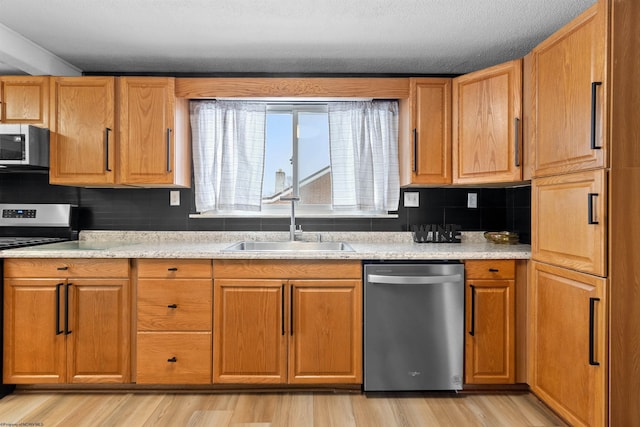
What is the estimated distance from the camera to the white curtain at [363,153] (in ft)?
9.49

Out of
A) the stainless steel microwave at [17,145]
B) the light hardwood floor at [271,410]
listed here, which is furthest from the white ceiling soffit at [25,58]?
the light hardwood floor at [271,410]

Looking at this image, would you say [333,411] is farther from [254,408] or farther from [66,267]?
[66,267]

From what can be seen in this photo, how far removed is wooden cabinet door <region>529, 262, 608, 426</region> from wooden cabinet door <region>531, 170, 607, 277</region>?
6 cm

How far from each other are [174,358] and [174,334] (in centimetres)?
14

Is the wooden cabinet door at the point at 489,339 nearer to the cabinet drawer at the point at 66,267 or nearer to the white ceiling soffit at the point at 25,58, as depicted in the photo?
the cabinet drawer at the point at 66,267

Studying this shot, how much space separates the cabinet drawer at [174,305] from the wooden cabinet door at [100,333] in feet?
0.37

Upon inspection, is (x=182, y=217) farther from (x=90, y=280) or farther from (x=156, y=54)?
(x=156, y=54)

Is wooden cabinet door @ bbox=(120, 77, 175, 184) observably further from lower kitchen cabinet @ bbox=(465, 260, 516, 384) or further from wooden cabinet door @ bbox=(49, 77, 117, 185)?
lower kitchen cabinet @ bbox=(465, 260, 516, 384)

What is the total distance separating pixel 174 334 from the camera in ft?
7.56

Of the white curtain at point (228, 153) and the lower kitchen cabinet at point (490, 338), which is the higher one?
the white curtain at point (228, 153)

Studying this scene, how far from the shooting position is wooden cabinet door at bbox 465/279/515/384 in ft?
7.54

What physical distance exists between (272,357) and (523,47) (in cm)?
252

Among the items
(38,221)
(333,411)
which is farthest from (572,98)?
(38,221)

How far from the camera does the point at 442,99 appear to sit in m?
2.63
